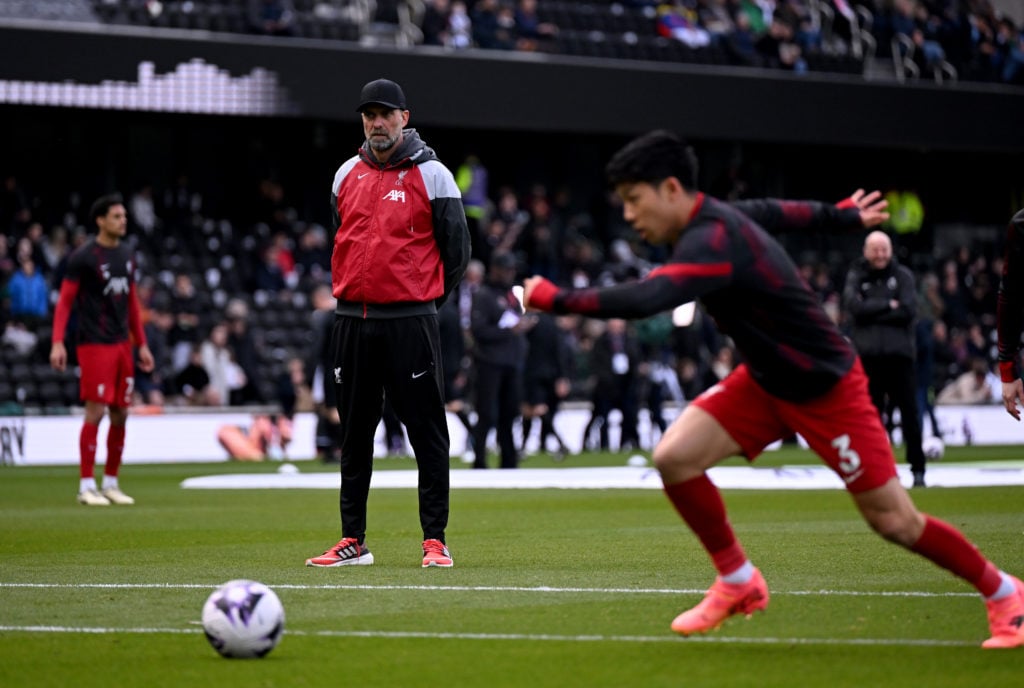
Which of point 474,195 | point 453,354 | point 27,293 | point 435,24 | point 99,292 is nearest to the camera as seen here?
point 99,292

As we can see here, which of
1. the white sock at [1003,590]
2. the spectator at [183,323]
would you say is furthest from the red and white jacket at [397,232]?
the spectator at [183,323]

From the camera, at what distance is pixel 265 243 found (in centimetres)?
2941

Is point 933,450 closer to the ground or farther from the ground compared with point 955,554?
closer to the ground

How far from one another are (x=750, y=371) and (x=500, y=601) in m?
1.97

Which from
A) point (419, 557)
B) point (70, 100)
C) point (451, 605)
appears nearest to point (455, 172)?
point (70, 100)

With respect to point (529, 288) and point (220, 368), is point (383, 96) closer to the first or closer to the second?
point (529, 288)

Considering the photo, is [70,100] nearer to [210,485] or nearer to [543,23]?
[543,23]

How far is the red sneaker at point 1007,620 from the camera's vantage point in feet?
21.1

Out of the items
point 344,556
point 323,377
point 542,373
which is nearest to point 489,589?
point 344,556

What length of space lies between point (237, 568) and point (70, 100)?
20.0m

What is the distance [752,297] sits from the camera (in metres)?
6.58

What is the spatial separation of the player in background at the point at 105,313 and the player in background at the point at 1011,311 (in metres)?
7.88

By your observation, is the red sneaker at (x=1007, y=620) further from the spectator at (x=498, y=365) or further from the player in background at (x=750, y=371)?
the spectator at (x=498, y=365)

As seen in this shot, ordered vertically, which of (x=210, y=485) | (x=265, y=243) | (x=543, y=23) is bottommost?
(x=210, y=485)
